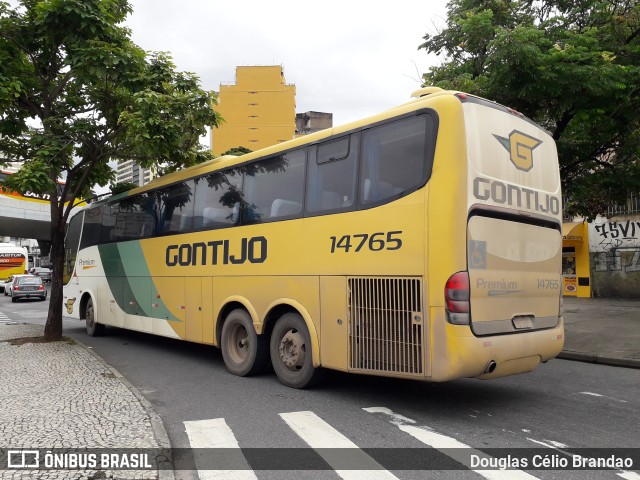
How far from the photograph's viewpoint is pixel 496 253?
558 centimetres

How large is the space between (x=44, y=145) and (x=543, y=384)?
9711 mm

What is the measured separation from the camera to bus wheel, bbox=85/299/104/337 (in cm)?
1304

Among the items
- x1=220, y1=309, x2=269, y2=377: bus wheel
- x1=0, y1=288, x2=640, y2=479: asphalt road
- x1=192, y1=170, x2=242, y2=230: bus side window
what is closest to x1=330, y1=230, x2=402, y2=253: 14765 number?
x1=0, y1=288, x2=640, y2=479: asphalt road

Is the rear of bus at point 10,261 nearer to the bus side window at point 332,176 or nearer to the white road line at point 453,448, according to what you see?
the bus side window at point 332,176

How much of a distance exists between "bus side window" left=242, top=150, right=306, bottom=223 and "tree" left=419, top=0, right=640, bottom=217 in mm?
5053

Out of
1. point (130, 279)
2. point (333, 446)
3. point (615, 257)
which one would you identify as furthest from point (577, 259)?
point (333, 446)

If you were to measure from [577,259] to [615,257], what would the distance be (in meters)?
1.60

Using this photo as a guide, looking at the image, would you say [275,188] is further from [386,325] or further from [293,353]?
[386,325]

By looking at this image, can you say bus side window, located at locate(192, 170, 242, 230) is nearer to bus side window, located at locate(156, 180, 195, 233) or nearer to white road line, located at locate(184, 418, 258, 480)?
bus side window, located at locate(156, 180, 195, 233)

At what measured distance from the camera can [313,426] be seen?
5270 millimetres

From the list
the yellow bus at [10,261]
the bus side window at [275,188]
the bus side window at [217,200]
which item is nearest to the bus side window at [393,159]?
the bus side window at [275,188]

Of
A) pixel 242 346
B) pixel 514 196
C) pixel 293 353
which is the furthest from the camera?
pixel 242 346

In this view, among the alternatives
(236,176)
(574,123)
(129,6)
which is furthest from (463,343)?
(129,6)

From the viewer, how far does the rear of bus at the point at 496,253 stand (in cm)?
521
